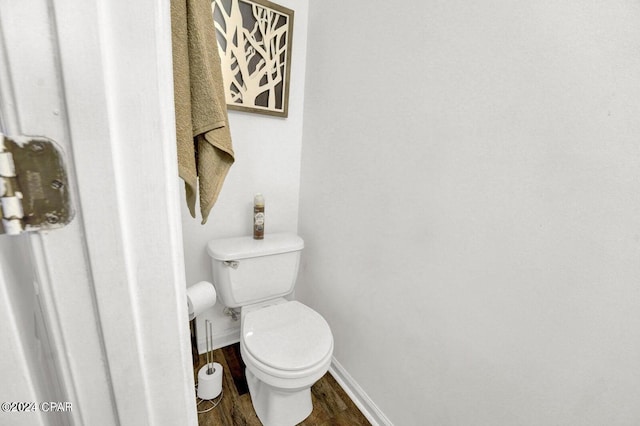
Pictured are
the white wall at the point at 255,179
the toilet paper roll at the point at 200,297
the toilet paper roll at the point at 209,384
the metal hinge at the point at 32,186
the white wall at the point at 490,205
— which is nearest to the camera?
the metal hinge at the point at 32,186

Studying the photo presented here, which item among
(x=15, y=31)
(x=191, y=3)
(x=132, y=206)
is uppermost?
(x=191, y=3)

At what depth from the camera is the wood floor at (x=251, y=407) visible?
1.11 metres

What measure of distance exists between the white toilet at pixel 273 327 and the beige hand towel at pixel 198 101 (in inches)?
25.6

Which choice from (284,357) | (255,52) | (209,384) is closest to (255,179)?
(255,52)

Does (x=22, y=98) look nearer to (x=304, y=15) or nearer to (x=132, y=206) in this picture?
(x=132, y=206)

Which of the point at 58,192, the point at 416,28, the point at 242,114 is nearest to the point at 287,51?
the point at 242,114

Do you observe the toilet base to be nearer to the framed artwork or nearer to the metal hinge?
the metal hinge

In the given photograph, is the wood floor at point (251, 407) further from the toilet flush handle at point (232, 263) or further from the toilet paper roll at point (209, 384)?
the toilet flush handle at point (232, 263)

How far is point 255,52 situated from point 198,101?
92cm

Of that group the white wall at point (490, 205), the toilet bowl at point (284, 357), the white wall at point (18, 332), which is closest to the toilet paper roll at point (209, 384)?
the toilet bowl at point (284, 357)

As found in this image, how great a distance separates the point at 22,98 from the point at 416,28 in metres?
0.99

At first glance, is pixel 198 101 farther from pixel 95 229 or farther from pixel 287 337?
pixel 287 337

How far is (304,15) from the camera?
1.32 metres

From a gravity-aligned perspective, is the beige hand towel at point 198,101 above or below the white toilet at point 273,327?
above
